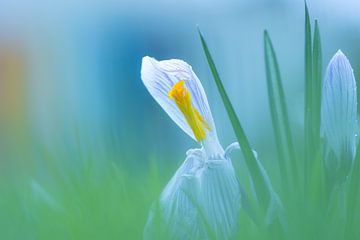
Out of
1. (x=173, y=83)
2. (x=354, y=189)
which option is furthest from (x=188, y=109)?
(x=354, y=189)

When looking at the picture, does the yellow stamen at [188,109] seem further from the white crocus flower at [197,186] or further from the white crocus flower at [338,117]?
the white crocus flower at [338,117]

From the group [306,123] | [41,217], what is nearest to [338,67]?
[306,123]

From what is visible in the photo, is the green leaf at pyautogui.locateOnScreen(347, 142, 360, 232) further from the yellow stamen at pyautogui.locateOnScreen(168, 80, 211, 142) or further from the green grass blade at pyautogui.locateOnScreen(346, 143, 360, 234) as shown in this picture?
the yellow stamen at pyautogui.locateOnScreen(168, 80, 211, 142)

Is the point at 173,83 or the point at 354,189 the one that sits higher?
the point at 173,83

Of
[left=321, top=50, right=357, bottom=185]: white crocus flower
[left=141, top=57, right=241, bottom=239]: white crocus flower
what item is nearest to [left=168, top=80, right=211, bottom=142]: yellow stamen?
[left=141, top=57, right=241, bottom=239]: white crocus flower

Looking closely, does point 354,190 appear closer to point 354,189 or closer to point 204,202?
point 354,189

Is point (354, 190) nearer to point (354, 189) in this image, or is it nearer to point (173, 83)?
point (354, 189)

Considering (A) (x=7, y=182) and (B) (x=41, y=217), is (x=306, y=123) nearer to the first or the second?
(B) (x=41, y=217)
